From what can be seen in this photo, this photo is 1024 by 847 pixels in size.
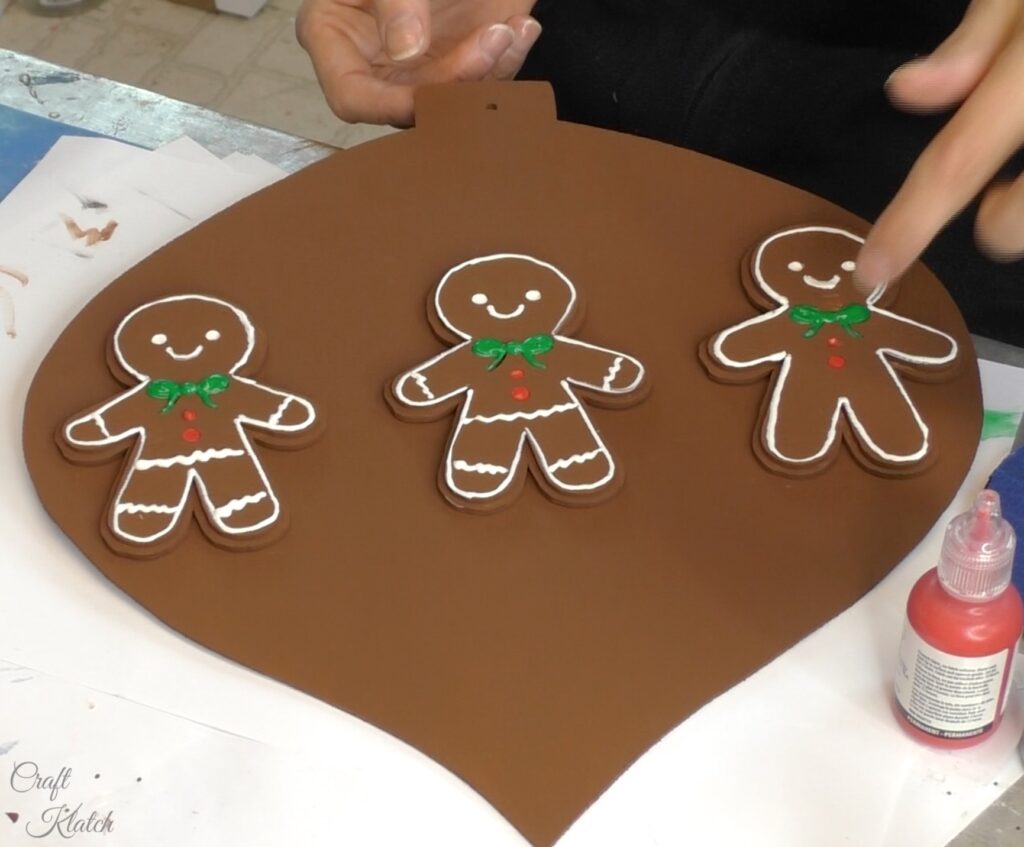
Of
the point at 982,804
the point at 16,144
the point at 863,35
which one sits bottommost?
the point at 16,144

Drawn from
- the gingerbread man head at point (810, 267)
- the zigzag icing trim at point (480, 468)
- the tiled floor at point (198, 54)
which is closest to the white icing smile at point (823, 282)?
the gingerbread man head at point (810, 267)

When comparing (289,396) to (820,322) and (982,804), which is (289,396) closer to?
(820,322)

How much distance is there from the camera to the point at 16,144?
37.9 inches

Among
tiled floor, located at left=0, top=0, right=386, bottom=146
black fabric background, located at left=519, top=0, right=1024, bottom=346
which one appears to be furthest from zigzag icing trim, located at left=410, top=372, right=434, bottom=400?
tiled floor, located at left=0, top=0, right=386, bottom=146

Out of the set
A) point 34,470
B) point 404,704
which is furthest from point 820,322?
point 34,470

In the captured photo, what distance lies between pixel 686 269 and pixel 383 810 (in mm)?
373

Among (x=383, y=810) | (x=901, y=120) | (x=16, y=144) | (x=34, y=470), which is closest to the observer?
(x=383, y=810)

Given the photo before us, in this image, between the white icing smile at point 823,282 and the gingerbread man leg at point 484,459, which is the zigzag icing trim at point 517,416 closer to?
the gingerbread man leg at point 484,459

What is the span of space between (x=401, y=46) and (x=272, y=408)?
276mm

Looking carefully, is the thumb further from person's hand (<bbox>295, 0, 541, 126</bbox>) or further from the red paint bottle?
the red paint bottle

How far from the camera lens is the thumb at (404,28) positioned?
83 cm

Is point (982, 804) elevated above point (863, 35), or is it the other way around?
point (863, 35)

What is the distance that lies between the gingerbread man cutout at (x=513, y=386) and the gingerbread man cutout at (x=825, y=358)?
7cm

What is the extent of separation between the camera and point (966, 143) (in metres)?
0.63
